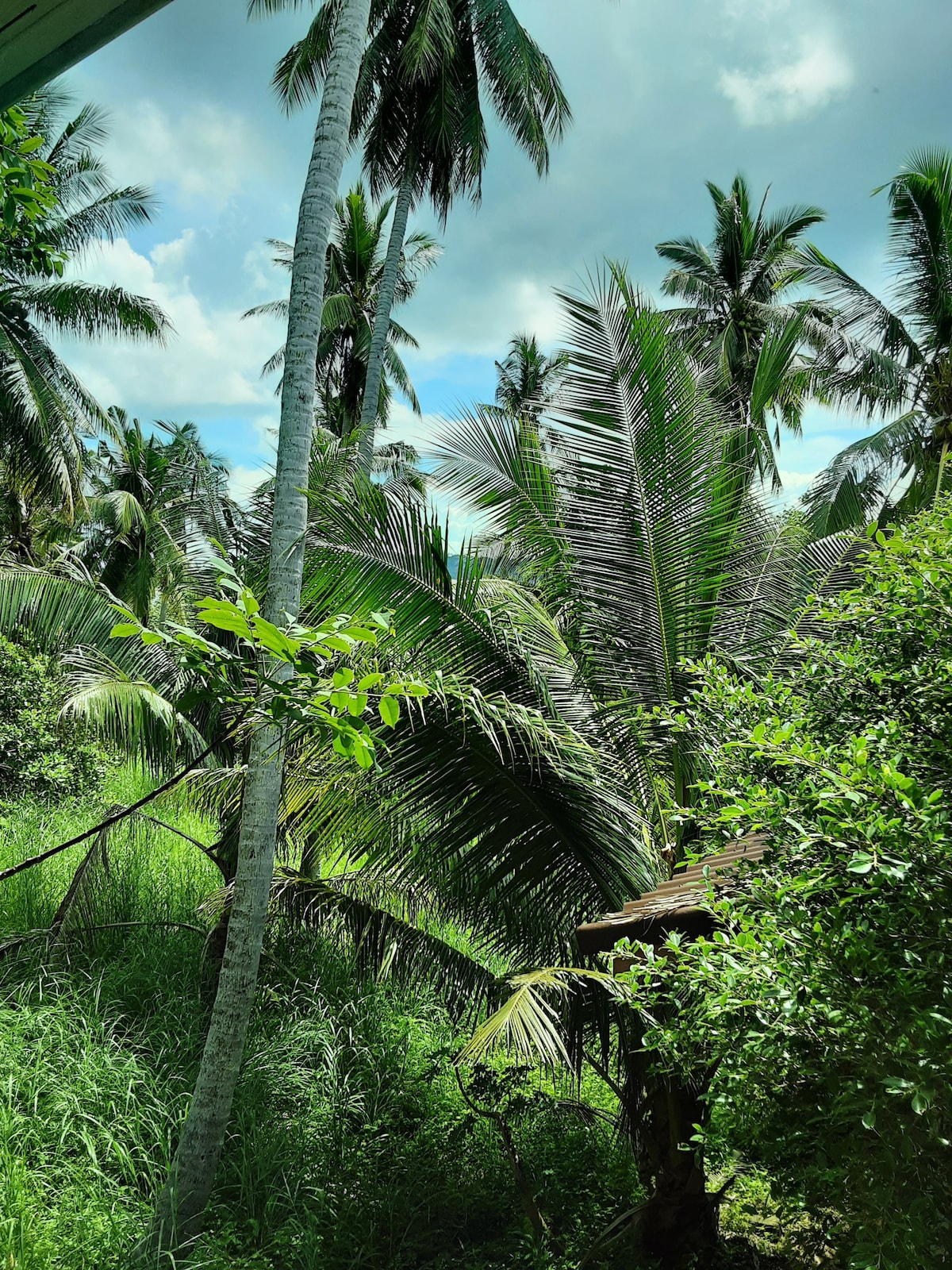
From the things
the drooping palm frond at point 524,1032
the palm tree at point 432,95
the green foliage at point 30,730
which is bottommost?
the drooping palm frond at point 524,1032

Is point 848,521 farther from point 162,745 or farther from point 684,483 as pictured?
point 162,745

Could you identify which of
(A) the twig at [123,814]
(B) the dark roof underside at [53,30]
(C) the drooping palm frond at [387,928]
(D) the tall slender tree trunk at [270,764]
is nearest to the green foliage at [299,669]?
(A) the twig at [123,814]

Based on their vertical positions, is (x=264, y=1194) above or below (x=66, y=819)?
below

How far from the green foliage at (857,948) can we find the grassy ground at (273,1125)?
3.24m

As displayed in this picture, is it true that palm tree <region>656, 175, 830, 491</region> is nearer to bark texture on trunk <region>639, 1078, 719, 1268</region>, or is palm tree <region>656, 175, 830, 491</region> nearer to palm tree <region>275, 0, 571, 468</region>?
palm tree <region>275, 0, 571, 468</region>

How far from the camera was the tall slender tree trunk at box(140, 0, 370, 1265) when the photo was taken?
459 cm

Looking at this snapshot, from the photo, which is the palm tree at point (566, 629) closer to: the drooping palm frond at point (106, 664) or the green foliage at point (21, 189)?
the drooping palm frond at point (106, 664)

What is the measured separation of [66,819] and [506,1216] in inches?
287

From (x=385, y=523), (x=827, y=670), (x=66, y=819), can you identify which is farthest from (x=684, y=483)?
(x=66, y=819)

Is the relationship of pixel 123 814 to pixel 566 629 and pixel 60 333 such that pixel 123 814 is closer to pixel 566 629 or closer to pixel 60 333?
pixel 566 629

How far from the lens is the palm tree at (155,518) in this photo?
7469 millimetres

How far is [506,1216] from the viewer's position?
19.0 ft

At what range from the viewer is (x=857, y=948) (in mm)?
2027

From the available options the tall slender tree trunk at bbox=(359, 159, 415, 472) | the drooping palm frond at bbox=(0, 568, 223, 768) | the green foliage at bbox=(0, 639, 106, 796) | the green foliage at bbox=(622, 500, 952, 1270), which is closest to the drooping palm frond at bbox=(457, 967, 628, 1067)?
A: the green foliage at bbox=(622, 500, 952, 1270)
